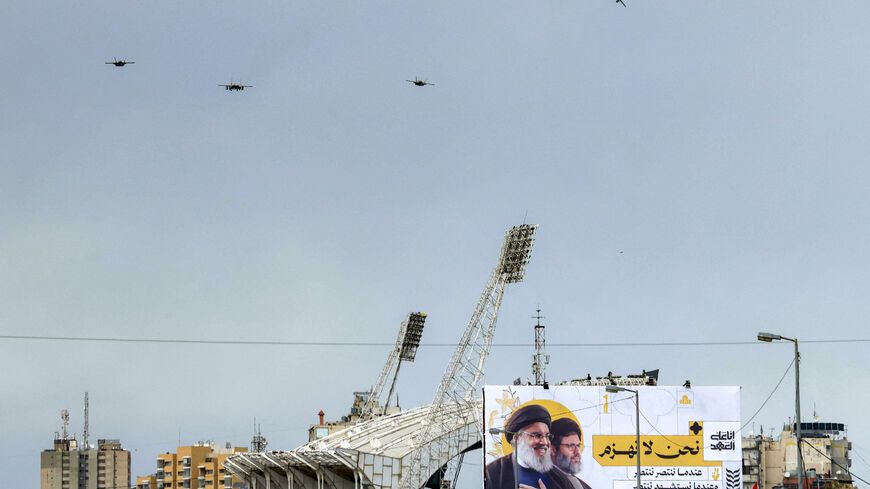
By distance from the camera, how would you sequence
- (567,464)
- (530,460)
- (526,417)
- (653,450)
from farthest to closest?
(526,417)
(530,460)
(653,450)
(567,464)

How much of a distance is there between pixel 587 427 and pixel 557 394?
449 centimetres

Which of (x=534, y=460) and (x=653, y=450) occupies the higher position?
(x=653, y=450)

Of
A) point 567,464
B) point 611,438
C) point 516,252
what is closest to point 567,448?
point 567,464

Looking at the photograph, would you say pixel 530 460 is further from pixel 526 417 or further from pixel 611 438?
pixel 611 438

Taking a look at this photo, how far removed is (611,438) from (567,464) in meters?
5.13

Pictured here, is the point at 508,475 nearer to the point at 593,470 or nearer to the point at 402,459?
the point at 593,470

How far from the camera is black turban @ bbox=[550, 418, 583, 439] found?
136 meters

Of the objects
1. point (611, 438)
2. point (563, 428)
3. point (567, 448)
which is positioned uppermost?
point (563, 428)

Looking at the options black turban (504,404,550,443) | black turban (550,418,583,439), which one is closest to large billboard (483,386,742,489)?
black turban (550,418,583,439)

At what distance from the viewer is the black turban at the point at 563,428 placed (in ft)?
445

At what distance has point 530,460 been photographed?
135250 millimetres

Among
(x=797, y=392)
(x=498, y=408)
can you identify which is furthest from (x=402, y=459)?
(x=797, y=392)

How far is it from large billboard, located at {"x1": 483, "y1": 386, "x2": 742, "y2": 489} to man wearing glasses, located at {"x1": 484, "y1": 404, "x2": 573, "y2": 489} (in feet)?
0.32

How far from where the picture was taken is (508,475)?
134250mm
